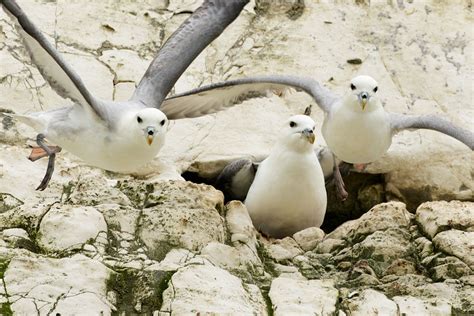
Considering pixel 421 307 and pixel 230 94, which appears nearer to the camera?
pixel 421 307

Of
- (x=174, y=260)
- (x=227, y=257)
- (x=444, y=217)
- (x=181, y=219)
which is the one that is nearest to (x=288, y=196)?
(x=444, y=217)

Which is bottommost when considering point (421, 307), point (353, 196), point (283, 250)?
point (353, 196)

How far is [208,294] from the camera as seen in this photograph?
5.66 metres

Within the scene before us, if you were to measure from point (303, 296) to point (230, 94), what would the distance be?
9.65 ft

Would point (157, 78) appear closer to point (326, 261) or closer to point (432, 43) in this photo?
point (326, 261)

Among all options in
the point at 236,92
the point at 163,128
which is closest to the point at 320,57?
the point at 236,92

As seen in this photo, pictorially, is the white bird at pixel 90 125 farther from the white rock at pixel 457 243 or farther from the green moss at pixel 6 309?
the white rock at pixel 457 243

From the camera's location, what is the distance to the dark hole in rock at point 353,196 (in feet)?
29.2

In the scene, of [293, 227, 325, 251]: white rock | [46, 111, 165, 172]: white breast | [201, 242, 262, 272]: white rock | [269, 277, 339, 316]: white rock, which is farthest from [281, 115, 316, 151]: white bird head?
[269, 277, 339, 316]: white rock

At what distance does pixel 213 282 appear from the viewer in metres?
5.84

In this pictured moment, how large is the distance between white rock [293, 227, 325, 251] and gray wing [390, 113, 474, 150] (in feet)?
3.52

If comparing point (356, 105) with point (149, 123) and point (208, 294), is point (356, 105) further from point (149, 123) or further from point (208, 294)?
point (208, 294)

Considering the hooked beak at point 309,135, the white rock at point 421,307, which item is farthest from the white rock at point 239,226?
the white rock at point 421,307

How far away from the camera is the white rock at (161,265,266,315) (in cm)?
550
